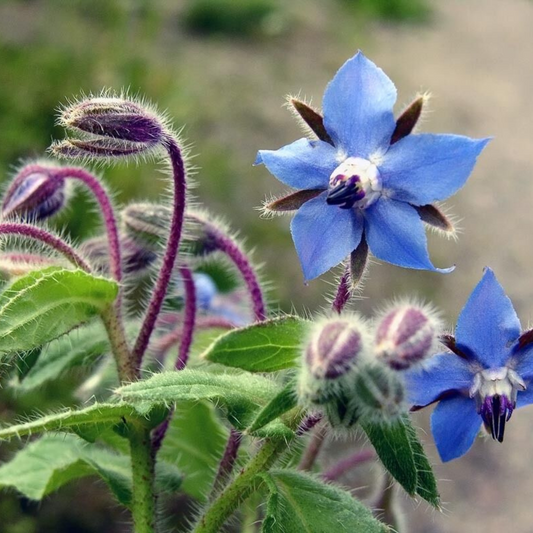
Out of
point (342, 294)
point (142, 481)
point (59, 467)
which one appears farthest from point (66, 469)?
point (342, 294)

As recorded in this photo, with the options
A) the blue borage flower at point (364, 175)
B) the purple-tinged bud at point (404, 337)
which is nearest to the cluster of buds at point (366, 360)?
the purple-tinged bud at point (404, 337)

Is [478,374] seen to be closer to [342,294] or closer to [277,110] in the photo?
[342,294]

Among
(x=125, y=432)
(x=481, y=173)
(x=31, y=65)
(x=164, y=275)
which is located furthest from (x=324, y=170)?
(x=481, y=173)

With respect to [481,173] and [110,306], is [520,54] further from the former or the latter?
[110,306]

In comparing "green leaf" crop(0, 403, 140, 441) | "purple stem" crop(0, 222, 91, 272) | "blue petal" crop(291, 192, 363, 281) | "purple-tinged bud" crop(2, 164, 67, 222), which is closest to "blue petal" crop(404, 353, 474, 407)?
"blue petal" crop(291, 192, 363, 281)

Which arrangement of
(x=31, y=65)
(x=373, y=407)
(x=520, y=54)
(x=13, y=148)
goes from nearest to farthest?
(x=373, y=407)
(x=13, y=148)
(x=31, y=65)
(x=520, y=54)

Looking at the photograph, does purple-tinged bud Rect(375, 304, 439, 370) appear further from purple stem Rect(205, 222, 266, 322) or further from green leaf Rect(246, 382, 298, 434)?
purple stem Rect(205, 222, 266, 322)
